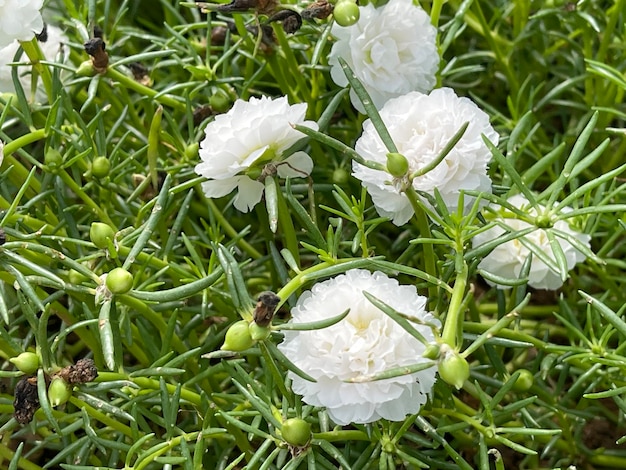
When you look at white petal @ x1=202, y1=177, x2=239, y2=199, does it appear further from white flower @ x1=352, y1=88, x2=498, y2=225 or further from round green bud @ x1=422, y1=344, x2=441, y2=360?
round green bud @ x1=422, y1=344, x2=441, y2=360

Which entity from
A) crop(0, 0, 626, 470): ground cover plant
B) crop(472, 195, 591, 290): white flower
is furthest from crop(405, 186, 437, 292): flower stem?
crop(472, 195, 591, 290): white flower

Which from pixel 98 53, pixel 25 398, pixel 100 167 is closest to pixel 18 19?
pixel 98 53

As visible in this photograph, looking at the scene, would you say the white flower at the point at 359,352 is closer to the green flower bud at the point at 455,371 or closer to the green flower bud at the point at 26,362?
the green flower bud at the point at 455,371

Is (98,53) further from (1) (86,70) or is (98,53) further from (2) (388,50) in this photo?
(2) (388,50)

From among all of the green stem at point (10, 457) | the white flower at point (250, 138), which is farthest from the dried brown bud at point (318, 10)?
the green stem at point (10, 457)

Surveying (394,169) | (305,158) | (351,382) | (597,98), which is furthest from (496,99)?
(351,382)

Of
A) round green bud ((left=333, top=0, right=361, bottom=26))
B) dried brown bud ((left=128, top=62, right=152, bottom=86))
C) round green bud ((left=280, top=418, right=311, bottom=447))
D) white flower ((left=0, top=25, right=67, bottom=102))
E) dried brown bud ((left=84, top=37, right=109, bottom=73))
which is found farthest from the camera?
dried brown bud ((left=128, top=62, right=152, bottom=86))

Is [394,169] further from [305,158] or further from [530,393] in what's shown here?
[530,393]

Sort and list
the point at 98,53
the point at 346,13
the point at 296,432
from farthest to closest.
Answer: the point at 98,53, the point at 346,13, the point at 296,432
